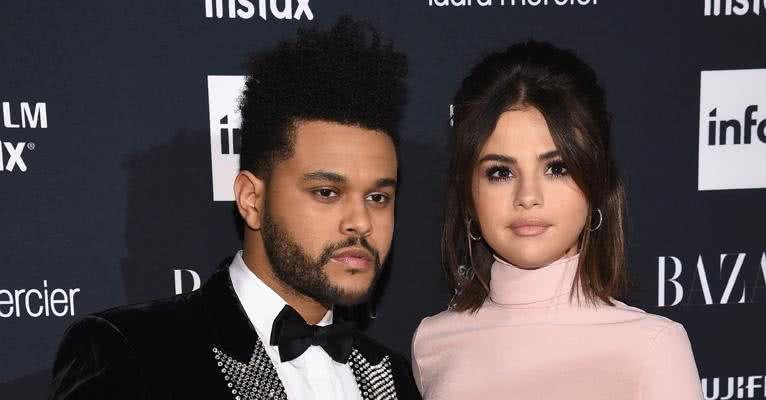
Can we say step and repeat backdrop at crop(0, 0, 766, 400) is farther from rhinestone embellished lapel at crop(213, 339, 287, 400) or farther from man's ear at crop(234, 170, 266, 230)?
rhinestone embellished lapel at crop(213, 339, 287, 400)

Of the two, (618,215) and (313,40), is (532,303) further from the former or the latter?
(313,40)

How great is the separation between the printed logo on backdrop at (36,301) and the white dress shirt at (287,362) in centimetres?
69

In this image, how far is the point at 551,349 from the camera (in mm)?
1761

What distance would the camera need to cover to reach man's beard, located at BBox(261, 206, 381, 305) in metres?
1.64

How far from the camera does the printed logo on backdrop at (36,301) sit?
7.14ft

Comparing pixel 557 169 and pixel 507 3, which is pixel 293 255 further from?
pixel 507 3

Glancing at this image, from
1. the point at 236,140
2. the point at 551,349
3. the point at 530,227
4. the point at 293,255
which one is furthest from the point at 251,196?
the point at 551,349

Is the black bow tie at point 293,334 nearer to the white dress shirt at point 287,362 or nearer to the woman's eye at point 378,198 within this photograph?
the white dress shirt at point 287,362

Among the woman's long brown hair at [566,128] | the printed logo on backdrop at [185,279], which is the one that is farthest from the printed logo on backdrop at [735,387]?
the printed logo on backdrop at [185,279]

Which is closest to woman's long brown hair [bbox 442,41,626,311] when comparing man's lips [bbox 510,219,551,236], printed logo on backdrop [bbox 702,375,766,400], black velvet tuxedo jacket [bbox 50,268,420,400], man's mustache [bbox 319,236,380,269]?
man's lips [bbox 510,219,551,236]

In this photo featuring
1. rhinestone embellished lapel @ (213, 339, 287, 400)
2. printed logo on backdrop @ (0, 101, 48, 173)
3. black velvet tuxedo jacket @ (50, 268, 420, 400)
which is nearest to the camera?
black velvet tuxedo jacket @ (50, 268, 420, 400)

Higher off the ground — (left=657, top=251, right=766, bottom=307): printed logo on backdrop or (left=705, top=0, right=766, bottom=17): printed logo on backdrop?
(left=705, top=0, right=766, bottom=17): printed logo on backdrop

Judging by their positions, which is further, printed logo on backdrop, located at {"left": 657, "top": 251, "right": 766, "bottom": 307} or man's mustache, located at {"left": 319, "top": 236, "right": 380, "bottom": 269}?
printed logo on backdrop, located at {"left": 657, "top": 251, "right": 766, "bottom": 307}

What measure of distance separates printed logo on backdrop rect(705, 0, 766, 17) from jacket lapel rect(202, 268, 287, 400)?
1480mm
